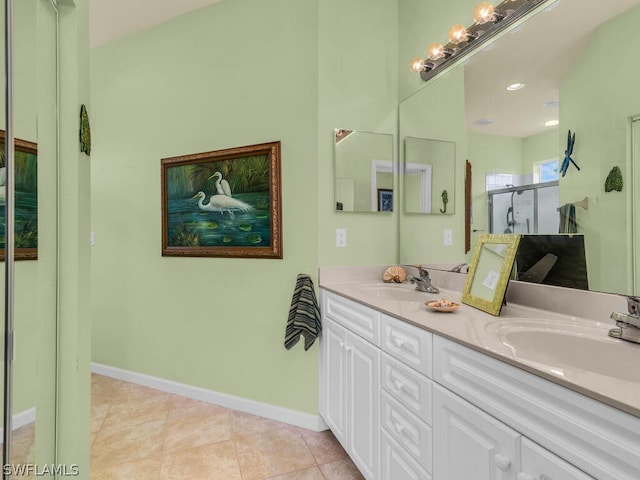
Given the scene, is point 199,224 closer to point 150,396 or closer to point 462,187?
point 150,396

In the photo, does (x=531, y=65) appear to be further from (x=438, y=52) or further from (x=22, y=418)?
(x=22, y=418)

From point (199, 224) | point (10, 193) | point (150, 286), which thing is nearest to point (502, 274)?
point (10, 193)

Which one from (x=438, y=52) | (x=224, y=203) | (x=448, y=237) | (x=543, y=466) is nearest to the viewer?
(x=543, y=466)

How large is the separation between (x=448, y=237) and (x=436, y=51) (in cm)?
102

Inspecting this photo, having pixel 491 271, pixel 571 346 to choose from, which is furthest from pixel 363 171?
pixel 571 346

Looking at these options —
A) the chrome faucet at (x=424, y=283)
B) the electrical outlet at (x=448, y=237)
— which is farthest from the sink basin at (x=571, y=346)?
the electrical outlet at (x=448, y=237)

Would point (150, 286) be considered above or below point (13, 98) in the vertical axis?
below

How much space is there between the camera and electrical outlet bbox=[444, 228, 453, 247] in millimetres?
1909

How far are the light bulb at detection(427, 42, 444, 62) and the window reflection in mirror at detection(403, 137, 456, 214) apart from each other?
1.44ft

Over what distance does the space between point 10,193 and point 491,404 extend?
136cm

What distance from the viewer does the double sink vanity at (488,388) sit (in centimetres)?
66

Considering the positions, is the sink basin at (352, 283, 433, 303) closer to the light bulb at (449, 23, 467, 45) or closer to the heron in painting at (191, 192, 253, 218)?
the heron in painting at (191, 192, 253, 218)

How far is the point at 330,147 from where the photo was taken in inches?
80.6

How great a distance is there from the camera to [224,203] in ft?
7.54
